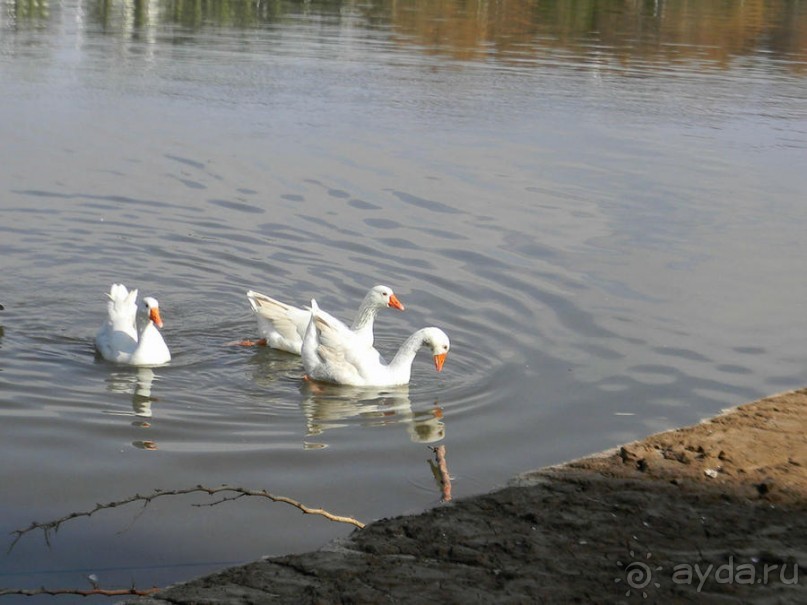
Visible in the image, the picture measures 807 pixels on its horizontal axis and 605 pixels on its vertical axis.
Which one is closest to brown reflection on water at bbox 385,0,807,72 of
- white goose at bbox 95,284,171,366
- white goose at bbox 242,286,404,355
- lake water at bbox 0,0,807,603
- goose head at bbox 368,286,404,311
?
lake water at bbox 0,0,807,603

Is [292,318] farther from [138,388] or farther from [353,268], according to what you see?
[353,268]

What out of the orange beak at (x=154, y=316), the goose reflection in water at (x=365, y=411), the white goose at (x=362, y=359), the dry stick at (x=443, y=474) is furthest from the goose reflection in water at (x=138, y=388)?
the dry stick at (x=443, y=474)

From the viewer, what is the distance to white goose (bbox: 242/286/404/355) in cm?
1010

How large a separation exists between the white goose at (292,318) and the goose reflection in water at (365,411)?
1.88ft

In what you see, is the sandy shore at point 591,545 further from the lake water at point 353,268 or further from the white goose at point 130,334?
the white goose at point 130,334

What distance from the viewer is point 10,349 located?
384 inches

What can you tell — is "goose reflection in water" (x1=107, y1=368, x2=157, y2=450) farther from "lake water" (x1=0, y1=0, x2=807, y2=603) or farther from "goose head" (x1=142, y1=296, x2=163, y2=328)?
"goose head" (x1=142, y1=296, x2=163, y2=328)

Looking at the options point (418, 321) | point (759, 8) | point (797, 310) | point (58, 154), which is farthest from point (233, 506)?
point (759, 8)

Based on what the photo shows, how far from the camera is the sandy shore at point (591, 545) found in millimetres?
5109

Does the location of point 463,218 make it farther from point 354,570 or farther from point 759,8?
point 759,8

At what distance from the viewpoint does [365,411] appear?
29.4ft

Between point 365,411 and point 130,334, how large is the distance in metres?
2.32

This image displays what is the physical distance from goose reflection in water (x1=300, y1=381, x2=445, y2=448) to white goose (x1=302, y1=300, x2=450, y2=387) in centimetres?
8

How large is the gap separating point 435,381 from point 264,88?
12.6 m
